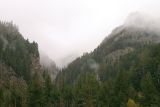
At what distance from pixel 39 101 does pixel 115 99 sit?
21.4 meters

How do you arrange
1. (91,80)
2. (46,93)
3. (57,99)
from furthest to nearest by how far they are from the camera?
(57,99) → (46,93) → (91,80)

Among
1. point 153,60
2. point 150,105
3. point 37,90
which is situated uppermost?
point 153,60

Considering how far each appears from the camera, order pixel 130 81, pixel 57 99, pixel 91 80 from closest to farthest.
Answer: pixel 91 80, pixel 130 81, pixel 57 99

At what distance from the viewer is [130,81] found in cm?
12288

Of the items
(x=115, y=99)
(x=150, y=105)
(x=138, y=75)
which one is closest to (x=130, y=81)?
(x=138, y=75)

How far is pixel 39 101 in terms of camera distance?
97.9 meters

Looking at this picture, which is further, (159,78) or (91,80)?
(159,78)

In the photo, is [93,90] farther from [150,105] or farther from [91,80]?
[150,105]

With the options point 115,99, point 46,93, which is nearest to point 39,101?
point 46,93

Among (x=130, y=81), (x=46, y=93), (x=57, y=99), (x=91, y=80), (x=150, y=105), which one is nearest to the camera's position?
(x=150, y=105)

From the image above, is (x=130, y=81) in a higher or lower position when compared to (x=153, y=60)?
lower

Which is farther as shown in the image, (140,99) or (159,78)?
(159,78)

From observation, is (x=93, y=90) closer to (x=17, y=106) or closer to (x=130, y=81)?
(x=130, y=81)

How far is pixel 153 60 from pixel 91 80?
43255 millimetres
